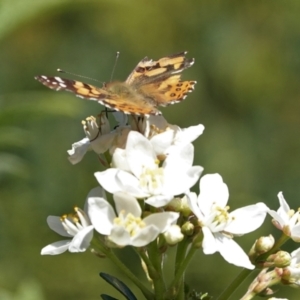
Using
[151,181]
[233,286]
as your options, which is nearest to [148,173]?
[151,181]

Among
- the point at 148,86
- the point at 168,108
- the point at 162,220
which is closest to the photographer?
the point at 162,220

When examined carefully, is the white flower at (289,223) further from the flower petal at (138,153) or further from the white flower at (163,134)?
the flower petal at (138,153)

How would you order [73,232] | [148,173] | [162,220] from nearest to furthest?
1. [162,220]
2. [148,173]
3. [73,232]

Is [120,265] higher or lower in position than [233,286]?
higher

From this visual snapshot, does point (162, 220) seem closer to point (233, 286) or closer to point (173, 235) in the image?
point (173, 235)

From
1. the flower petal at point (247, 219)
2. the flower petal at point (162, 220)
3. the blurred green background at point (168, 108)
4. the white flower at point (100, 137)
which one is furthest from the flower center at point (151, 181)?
the blurred green background at point (168, 108)

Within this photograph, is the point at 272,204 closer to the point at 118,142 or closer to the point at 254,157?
the point at 254,157
